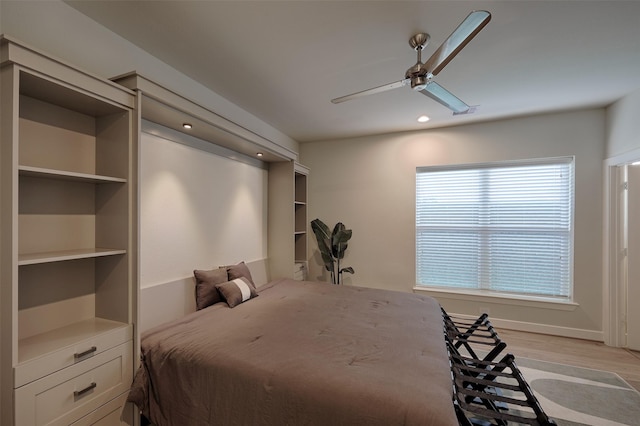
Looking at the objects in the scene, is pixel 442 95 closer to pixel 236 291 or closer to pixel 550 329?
pixel 236 291

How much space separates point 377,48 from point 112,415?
9.68ft

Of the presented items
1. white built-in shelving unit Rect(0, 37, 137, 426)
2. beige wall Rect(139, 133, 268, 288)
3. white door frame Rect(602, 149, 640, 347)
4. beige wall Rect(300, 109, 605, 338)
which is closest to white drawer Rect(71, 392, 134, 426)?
white built-in shelving unit Rect(0, 37, 137, 426)

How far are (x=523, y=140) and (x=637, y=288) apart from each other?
2.03 metres

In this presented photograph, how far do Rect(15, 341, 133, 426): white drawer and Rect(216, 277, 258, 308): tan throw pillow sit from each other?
903 millimetres

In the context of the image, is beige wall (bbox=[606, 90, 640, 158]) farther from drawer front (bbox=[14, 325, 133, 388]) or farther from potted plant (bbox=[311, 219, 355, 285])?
drawer front (bbox=[14, 325, 133, 388])

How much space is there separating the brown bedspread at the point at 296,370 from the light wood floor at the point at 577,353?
5.62 ft

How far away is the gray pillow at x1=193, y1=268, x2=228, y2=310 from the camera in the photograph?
8.04 ft

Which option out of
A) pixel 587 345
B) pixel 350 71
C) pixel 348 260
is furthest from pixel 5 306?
pixel 587 345

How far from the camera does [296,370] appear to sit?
143cm

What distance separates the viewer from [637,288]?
2.95 m

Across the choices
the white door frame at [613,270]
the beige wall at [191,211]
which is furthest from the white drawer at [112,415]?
the white door frame at [613,270]

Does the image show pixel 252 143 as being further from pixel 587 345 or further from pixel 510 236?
pixel 587 345

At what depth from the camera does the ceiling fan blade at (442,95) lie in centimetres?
199

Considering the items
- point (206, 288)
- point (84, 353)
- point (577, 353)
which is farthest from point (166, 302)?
point (577, 353)
